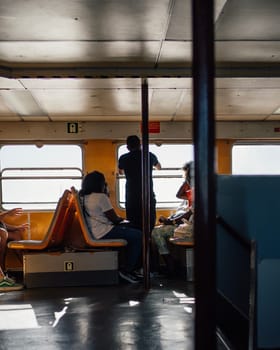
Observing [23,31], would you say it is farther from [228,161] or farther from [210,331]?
[228,161]

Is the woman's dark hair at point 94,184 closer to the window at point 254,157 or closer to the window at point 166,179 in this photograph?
the window at point 166,179

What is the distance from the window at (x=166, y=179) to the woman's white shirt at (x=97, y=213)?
53.1 inches

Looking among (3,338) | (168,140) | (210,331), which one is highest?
(168,140)

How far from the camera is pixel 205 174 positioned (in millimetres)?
1248

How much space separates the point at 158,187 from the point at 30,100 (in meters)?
2.24

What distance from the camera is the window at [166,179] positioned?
6.26m

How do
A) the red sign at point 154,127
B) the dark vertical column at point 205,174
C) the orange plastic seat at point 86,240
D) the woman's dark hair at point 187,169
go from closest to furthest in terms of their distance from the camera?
the dark vertical column at point 205,174 < the orange plastic seat at point 86,240 < the woman's dark hair at point 187,169 < the red sign at point 154,127

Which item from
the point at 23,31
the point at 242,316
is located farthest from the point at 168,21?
the point at 242,316

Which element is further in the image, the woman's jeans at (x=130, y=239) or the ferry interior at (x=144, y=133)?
the woman's jeans at (x=130, y=239)

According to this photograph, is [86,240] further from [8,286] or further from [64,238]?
[8,286]

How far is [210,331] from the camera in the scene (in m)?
1.26

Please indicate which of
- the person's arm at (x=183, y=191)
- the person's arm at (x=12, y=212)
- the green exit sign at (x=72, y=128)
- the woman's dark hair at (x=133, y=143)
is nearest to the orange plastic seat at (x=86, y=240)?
the woman's dark hair at (x=133, y=143)

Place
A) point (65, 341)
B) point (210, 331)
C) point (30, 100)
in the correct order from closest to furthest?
point (210, 331) < point (65, 341) < point (30, 100)

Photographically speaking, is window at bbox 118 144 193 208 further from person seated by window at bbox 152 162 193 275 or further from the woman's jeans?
the woman's jeans
